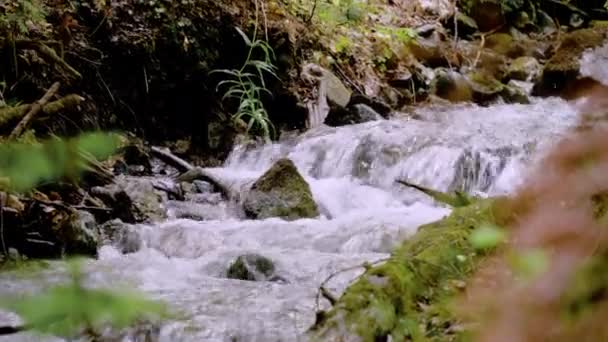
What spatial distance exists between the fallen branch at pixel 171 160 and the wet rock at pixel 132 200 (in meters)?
0.79

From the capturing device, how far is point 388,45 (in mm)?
9477

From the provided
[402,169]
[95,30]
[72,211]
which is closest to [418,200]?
[402,169]

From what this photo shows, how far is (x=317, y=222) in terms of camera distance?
16.6ft

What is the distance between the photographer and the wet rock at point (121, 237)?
14.4ft

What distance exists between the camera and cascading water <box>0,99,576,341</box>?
10.4 ft

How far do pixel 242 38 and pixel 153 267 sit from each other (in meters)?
3.47

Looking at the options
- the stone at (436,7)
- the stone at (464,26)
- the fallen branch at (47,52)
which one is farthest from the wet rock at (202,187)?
the stone at (464,26)

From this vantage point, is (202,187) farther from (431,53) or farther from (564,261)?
(431,53)

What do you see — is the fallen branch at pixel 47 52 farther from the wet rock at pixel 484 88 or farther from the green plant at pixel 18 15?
the wet rock at pixel 484 88

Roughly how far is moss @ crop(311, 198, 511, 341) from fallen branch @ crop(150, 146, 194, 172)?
12.8 ft

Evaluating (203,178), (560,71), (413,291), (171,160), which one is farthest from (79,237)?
(560,71)

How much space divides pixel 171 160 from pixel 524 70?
20.4 feet

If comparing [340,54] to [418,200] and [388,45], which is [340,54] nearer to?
[388,45]

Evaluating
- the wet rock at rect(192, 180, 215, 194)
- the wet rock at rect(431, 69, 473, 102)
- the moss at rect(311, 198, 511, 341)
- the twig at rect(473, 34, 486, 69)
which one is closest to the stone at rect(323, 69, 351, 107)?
the wet rock at rect(431, 69, 473, 102)
